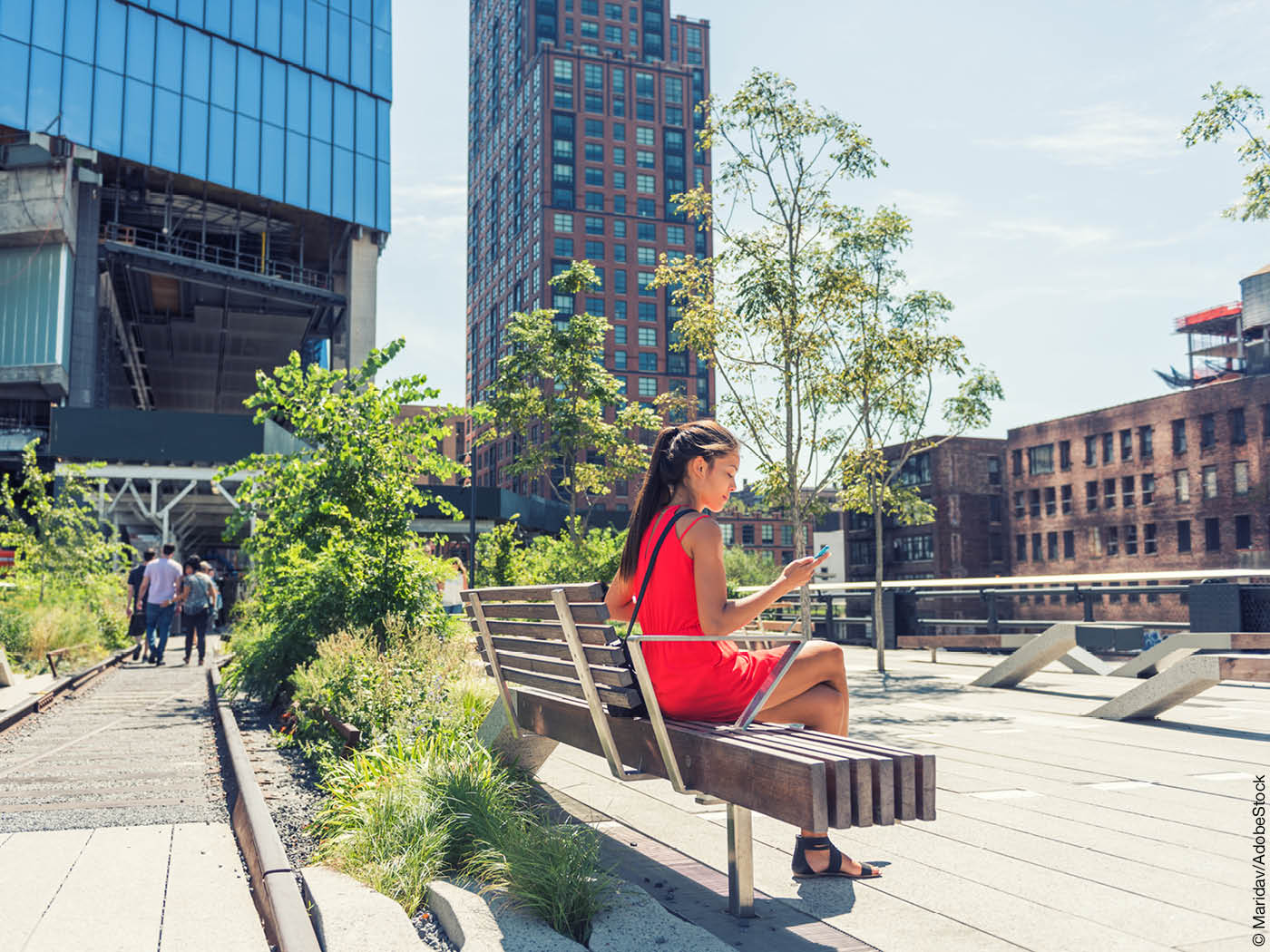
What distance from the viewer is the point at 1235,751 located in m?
A: 6.96

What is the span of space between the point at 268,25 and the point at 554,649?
152 ft

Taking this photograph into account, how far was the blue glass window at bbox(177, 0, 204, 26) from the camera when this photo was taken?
41.1 meters

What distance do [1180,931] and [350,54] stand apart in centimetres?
4963

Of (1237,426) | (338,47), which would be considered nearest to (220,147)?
(338,47)

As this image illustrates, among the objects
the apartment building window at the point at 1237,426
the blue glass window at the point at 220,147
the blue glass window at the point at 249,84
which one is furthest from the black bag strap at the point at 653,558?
the apartment building window at the point at 1237,426

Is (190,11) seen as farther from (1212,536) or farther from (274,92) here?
(1212,536)

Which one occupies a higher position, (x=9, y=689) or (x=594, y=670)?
(x=594, y=670)

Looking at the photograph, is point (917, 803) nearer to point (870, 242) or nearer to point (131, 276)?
point (870, 242)

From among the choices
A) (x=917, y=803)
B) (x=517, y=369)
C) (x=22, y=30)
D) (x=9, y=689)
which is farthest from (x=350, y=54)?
(x=917, y=803)

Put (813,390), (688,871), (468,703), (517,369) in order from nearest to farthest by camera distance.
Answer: (688,871) → (468,703) → (813,390) → (517,369)

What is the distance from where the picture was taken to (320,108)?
44.7m

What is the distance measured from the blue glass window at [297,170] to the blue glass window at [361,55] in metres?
4.47

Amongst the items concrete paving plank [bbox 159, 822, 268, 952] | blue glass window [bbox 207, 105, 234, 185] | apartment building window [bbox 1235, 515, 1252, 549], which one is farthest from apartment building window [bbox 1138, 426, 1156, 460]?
concrete paving plank [bbox 159, 822, 268, 952]

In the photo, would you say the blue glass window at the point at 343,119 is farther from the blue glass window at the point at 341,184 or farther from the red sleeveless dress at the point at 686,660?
the red sleeveless dress at the point at 686,660
